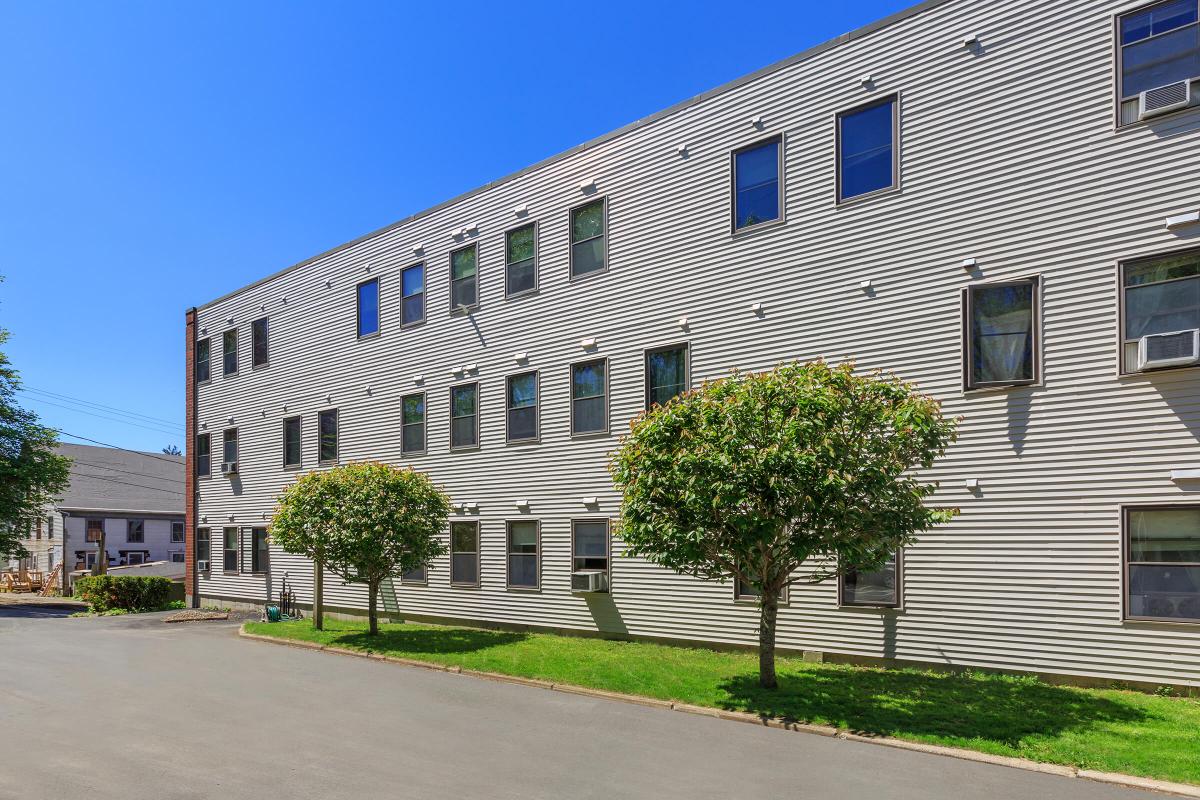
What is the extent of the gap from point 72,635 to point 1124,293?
25.7m

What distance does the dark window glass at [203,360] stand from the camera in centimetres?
3241

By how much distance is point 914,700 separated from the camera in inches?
448

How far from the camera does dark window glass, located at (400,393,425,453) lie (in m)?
23.5

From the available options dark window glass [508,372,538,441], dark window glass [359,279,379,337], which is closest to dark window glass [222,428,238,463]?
dark window glass [359,279,379,337]

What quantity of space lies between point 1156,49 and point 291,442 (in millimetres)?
25147

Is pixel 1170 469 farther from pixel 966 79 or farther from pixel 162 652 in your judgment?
pixel 162 652

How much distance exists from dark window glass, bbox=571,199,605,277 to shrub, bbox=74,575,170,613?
2202cm

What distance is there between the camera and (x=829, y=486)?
10.9 meters

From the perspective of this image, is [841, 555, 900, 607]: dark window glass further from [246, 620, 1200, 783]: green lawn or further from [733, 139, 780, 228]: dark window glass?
[733, 139, 780, 228]: dark window glass

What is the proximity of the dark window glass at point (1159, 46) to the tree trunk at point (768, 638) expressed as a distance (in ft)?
30.0

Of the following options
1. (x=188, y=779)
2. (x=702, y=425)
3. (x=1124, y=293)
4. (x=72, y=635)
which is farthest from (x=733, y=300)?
(x=72, y=635)

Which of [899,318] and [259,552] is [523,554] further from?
[259,552]

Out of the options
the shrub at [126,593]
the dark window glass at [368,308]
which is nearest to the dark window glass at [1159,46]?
the dark window glass at [368,308]

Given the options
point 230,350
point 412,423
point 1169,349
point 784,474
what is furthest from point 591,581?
point 230,350
